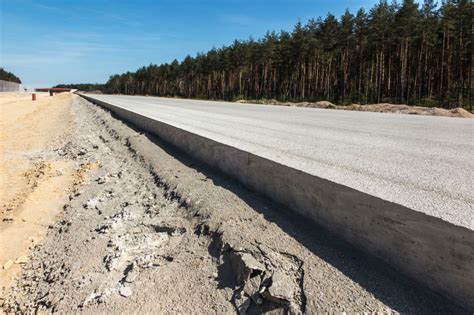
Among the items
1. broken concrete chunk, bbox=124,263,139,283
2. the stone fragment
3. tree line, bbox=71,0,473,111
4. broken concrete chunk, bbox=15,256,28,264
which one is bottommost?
the stone fragment

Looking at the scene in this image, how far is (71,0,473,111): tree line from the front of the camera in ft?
145

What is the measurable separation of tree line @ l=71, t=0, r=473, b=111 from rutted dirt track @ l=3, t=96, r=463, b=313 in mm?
35458

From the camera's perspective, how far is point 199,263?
3693 millimetres

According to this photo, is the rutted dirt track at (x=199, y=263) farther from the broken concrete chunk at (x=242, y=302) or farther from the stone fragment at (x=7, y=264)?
the stone fragment at (x=7, y=264)

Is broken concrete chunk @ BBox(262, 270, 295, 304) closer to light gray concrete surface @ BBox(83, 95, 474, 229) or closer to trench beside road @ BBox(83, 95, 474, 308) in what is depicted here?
trench beside road @ BBox(83, 95, 474, 308)

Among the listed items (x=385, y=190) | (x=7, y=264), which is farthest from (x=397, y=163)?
(x=7, y=264)

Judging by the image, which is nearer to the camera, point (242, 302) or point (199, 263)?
point (242, 302)

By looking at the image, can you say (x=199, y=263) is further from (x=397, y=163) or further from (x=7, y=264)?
(x=397, y=163)

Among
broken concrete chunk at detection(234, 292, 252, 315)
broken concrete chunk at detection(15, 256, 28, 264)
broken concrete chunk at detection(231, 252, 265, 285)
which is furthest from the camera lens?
broken concrete chunk at detection(15, 256, 28, 264)

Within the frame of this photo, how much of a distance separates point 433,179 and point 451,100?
41408mm

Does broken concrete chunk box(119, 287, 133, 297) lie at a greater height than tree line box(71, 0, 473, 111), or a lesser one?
lesser

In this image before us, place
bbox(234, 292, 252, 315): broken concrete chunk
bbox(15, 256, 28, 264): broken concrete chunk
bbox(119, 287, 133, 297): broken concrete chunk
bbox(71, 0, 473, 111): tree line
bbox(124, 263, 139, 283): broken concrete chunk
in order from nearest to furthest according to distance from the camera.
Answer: bbox(234, 292, 252, 315): broken concrete chunk < bbox(119, 287, 133, 297): broken concrete chunk < bbox(124, 263, 139, 283): broken concrete chunk < bbox(15, 256, 28, 264): broken concrete chunk < bbox(71, 0, 473, 111): tree line

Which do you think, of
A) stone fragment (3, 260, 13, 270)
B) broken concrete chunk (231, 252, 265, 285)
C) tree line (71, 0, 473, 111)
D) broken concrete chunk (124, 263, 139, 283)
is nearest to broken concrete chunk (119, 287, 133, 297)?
broken concrete chunk (124, 263, 139, 283)

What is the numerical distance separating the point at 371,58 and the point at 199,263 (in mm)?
58196
